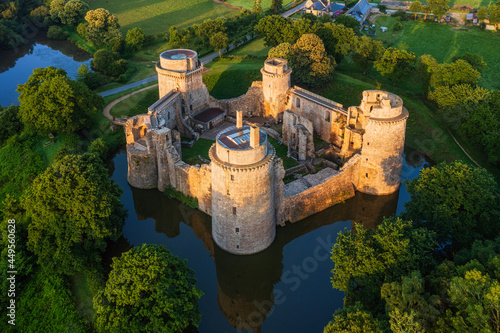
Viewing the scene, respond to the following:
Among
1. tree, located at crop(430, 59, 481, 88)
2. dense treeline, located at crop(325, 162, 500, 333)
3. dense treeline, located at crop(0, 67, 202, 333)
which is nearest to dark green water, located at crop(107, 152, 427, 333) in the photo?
dense treeline, located at crop(0, 67, 202, 333)

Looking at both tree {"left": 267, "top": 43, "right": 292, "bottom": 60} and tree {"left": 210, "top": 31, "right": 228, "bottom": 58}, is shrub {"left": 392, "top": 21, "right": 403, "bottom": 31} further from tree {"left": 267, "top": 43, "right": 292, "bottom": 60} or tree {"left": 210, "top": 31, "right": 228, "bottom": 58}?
tree {"left": 267, "top": 43, "right": 292, "bottom": 60}

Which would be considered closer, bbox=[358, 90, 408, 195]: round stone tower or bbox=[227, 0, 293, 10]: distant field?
bbox=[358, 90, 408, 195]: round stone tower

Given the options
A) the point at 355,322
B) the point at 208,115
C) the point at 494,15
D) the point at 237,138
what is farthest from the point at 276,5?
the point at 355,322

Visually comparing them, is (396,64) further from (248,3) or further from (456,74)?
(248,3)

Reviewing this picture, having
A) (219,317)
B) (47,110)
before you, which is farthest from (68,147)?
(219,317)

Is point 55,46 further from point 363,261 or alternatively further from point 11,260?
point 363,261

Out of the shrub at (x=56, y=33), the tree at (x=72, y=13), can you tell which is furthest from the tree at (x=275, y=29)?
the shrub at (x=56, y=33)

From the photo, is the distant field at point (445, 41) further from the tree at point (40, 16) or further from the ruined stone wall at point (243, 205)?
the tree at point (40, 16)
